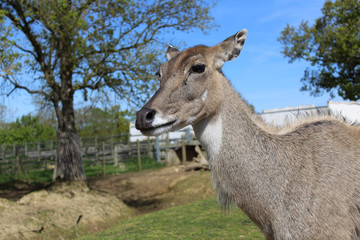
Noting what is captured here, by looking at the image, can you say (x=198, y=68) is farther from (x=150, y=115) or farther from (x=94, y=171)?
(x=94, y=171)

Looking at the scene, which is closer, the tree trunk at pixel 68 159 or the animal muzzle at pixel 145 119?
the animal muzzle at pixel 145 119

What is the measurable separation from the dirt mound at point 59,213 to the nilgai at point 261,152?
343 inches

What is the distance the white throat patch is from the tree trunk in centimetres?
1359

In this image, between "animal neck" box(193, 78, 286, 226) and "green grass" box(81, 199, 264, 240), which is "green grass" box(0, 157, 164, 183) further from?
"animal neck" box(193, 78, 286, 226)

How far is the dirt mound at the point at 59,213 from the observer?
11.1 meters

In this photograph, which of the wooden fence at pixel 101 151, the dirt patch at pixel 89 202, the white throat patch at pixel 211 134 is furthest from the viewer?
the wooden fence at pixel 101 151

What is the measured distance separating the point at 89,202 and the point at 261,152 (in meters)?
11.5

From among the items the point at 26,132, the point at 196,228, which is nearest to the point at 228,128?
the point at 196,228

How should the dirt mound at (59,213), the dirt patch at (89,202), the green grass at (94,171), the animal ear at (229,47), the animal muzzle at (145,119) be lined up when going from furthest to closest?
the green grass at (94,171)
the dirt patch at (89,202)
the dirt mound at (59,213)
the animal ear at (229,47)
the animal muzzle at (145,119)

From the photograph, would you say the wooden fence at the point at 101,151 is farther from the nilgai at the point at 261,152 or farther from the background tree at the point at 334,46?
the nilgai at the point at 261,152

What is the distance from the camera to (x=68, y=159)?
54.2ft

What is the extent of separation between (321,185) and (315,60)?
934 inches

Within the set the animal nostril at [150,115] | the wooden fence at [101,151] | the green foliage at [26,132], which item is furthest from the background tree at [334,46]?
the green foliage at [26,132]

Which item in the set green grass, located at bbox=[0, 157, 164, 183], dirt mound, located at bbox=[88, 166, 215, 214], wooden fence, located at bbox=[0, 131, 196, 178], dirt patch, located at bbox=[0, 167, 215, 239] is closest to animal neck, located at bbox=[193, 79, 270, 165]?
dirt patch, located at bbox=[0, 167, 215, 239]
